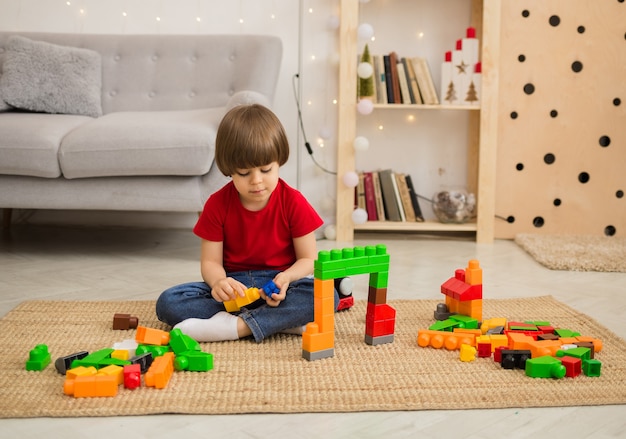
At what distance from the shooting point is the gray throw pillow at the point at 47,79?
2830 mm

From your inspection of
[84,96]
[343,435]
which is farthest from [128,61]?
[343,435]

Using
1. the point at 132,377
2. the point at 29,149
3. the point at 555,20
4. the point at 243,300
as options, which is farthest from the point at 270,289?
the point at 555,20

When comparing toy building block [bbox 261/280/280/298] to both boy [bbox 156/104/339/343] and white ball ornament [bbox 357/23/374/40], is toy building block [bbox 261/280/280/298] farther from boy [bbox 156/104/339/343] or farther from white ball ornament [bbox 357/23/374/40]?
white ball ornament [bbox 357/23/374/40]

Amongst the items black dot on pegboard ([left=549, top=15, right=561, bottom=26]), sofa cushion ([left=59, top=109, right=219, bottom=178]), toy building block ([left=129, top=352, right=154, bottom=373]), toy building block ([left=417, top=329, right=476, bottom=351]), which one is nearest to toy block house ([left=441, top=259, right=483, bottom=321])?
toy building block ([left=417, top=329, right=476, bottom=351])

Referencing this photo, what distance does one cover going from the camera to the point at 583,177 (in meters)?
3.12

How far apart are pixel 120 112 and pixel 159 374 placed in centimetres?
186

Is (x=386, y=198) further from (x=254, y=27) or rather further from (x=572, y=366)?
(x=572, y=366)

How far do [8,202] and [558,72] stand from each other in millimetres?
2172

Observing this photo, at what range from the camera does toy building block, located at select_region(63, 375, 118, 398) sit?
1.28 metres

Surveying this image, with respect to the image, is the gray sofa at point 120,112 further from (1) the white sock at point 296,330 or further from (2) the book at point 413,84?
(1) the white sock at point 296,330

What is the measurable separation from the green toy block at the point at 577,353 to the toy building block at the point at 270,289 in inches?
22.9

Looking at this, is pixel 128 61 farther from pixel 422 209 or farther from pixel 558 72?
pixel 558 72

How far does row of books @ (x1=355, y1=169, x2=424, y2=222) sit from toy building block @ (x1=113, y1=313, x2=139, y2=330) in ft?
5.20

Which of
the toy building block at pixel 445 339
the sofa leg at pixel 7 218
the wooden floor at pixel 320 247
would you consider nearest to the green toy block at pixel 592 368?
the wooden floor at pixel 320 247
